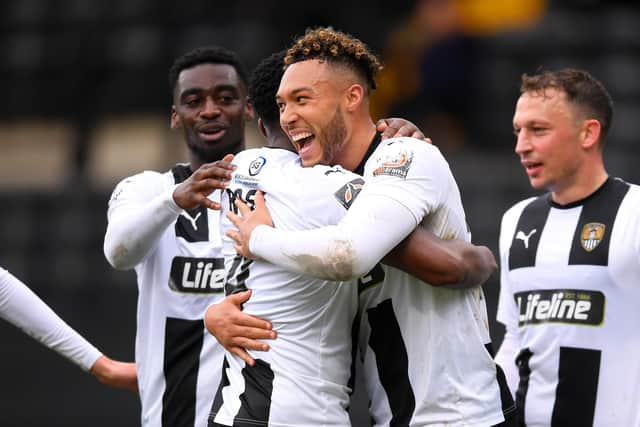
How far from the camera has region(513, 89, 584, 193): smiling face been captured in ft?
15.7

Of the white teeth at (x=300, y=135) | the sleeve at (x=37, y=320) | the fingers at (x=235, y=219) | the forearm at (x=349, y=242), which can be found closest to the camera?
the forearm at (x=349, y=242)

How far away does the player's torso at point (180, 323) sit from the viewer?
4.80 metres

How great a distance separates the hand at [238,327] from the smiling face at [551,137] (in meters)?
1.53

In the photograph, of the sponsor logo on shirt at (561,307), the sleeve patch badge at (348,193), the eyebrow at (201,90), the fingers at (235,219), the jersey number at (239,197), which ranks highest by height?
the eyebrow at (201,90)

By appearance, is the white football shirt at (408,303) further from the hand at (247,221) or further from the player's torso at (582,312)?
the player's torso at (582,312)

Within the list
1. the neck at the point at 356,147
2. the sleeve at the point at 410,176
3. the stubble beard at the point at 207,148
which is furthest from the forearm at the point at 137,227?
the sleeve at the point at 410,176

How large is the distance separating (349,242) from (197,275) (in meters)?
1.36

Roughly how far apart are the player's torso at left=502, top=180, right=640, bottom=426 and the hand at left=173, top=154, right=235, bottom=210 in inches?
57.0

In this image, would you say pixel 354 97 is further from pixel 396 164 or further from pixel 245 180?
pixel 245 180

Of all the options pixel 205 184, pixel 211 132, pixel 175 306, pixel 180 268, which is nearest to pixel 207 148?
pixel 211 132

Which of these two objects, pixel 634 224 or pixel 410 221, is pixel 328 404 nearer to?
pixel 410 221

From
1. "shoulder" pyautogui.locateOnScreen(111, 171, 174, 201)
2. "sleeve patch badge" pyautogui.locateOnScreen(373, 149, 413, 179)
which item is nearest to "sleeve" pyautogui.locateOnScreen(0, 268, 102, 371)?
"shoulder" pyautogui.locateOnScreen(111, 171, 174, 201)

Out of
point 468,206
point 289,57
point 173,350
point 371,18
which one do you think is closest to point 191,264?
point 173,350

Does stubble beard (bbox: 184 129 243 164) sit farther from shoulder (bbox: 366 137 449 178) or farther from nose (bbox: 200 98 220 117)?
shoulder (bbox: 366 137 449 178)
